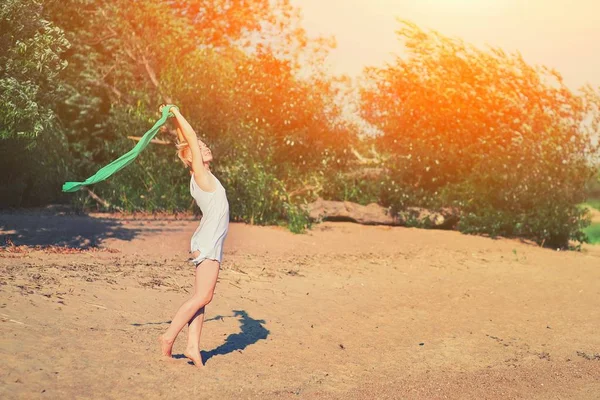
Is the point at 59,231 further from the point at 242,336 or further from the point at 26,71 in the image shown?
the point at 242,336

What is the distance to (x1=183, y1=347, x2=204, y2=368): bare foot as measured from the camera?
6.55 m

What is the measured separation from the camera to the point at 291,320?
9.03 meters

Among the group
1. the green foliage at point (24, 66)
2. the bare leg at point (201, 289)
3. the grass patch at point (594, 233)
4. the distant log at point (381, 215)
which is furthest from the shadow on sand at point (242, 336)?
the grass patch at point (594, 233)

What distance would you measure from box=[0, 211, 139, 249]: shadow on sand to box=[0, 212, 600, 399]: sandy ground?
4 centimetres

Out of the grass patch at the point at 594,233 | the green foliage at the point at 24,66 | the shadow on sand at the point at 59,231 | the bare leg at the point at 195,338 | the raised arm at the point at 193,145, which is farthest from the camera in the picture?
the grass patch at the point at 594,233

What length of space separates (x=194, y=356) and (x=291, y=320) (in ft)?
8.47

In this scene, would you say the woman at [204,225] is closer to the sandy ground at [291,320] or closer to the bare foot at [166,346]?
the bare foot at [166,346]

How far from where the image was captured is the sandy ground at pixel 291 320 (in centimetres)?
638

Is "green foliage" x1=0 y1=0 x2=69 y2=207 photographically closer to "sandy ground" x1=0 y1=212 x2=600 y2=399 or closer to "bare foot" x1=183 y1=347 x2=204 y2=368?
"sandy ground" x1=0 y1=212 x2=600 y2=399

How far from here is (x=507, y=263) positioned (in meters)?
14.7

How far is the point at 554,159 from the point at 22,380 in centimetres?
1425

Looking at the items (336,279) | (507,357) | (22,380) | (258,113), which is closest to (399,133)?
(258,113)

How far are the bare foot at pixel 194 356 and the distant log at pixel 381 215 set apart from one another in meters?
11.8

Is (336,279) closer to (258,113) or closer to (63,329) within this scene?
(63,329)
